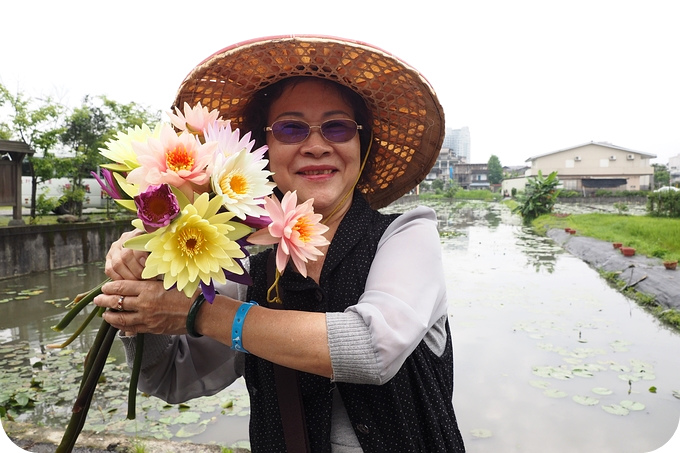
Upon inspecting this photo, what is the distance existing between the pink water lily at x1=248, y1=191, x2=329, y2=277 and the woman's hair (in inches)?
20.0

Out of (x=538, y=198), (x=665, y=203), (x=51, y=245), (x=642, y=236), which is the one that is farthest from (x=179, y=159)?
(x=538, y=198)

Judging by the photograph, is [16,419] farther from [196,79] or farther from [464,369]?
[464,369]

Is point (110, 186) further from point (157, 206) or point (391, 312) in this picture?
point (391, 312)

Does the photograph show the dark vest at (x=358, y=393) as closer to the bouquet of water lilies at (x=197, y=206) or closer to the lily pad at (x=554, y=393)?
the bouquet of water lilies at (x=197, y=206)

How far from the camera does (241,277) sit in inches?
36.3

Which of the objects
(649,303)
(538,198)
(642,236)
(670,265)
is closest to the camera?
(649,303)

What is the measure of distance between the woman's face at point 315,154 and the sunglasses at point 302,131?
0.4 inches

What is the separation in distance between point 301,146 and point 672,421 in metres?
3.25

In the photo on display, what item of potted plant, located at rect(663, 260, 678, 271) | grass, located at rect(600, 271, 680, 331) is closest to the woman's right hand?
grass, located at rect(600, 271, 680, 331)

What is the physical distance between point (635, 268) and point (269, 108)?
7.45m

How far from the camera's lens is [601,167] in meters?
37.2

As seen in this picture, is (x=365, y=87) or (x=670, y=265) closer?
(x=365, y=87)

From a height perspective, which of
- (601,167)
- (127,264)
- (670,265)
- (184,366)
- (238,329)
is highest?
(601,167)

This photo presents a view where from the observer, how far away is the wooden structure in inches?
309
